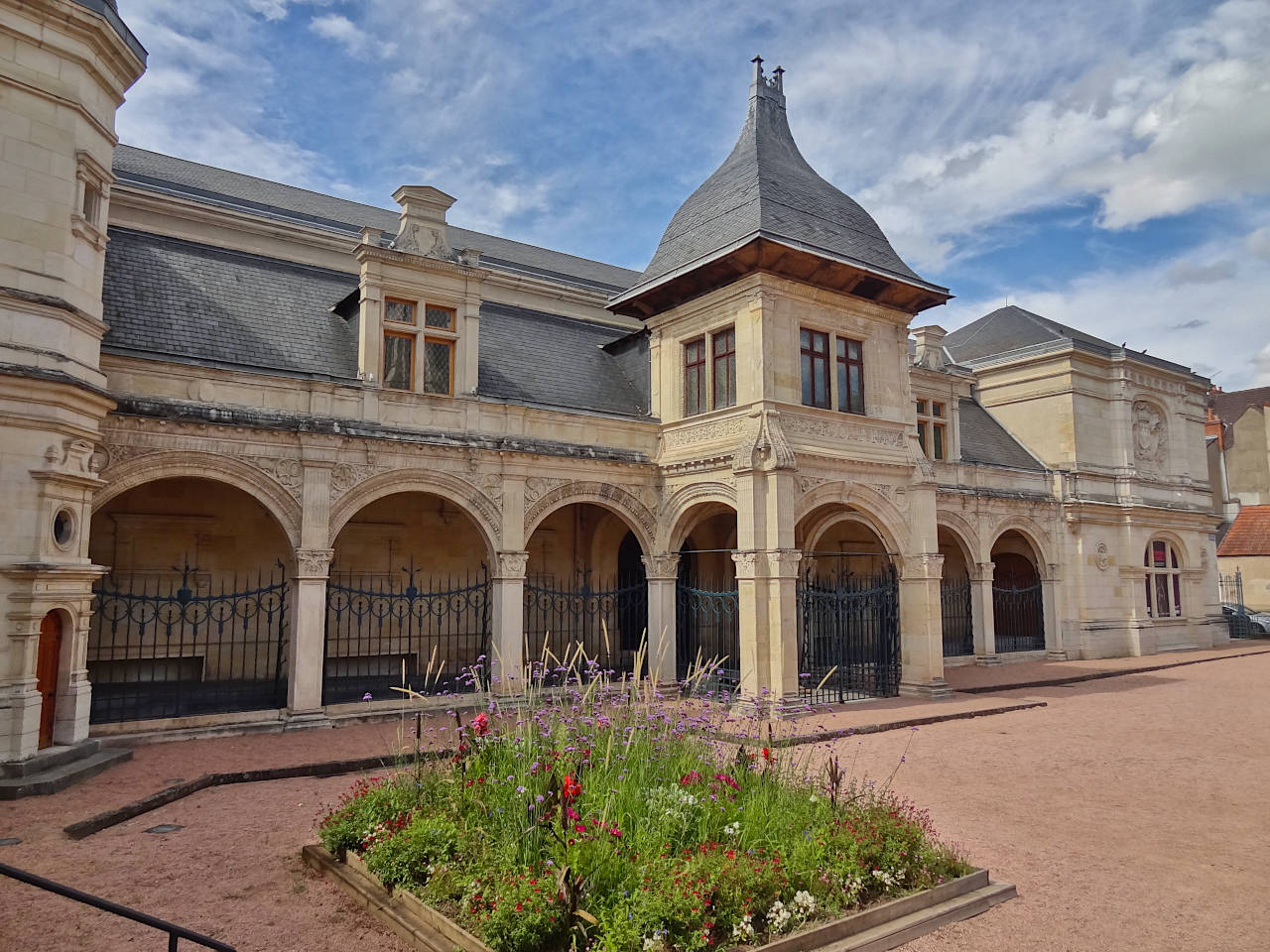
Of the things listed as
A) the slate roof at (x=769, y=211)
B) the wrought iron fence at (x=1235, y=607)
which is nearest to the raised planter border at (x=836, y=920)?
the slate roof at (x=769, y=211)

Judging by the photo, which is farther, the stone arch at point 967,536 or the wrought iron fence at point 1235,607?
the wrought iron fence at point 1235,607

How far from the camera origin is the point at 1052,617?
891 inches

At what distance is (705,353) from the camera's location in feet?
50.9

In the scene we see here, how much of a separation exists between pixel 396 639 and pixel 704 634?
6.73 meters

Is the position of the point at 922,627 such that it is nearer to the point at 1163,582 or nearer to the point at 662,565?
the point at 662,565

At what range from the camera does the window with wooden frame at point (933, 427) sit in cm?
2212

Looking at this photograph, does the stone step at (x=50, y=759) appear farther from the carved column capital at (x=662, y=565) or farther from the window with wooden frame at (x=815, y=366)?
the window with wooden frame at (x=815, y=366)

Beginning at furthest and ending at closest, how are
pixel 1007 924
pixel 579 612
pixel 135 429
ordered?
pixel 579 612 < pixel 135 429 < pixel 1007 924

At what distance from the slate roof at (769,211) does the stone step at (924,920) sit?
34.1ft

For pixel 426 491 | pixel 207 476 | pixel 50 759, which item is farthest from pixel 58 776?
pixel 426 491

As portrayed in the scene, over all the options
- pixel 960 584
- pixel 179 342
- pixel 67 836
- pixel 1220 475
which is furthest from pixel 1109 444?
pixel 67 836

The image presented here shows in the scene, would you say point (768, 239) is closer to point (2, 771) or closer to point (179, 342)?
point (179, 342)

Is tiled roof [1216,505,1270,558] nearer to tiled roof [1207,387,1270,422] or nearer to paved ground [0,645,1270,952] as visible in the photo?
tiled roof [1207,387,1270,422]

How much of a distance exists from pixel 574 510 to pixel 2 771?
11241 millimetres
